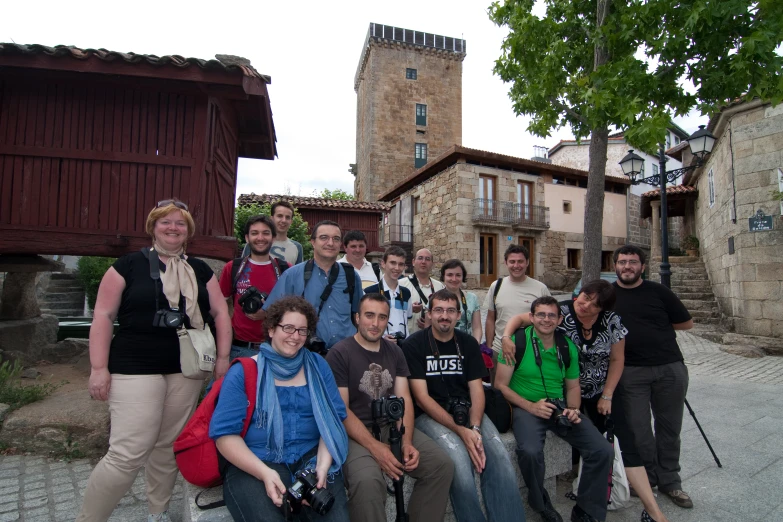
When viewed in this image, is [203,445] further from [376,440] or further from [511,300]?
[511,300]

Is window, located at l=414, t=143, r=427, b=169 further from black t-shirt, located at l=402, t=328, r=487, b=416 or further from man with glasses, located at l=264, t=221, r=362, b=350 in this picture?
black t-shirt, located at l=402, t=328, r=487, b=416

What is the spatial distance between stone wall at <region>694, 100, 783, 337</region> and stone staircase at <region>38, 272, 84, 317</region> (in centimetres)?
1896

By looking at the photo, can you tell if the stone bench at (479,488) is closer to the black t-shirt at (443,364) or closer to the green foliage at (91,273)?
the black t-shirt at (443,364)

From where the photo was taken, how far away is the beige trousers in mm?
2363

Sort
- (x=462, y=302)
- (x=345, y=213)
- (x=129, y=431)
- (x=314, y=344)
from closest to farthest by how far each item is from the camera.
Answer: (x=129, y=431) < (x=314, y=344) < (x=462, y=302) < (x=345, y=213)

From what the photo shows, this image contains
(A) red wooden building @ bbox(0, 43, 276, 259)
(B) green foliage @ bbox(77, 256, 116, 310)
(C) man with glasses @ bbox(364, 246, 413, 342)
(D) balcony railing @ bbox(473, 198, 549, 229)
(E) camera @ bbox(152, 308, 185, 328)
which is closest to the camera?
(E) camera @ bbox(152, 308, 185, 328)

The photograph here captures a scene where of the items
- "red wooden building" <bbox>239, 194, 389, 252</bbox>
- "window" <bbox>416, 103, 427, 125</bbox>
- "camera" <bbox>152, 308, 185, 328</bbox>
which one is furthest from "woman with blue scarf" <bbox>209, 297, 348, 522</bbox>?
"window" <bbox>416, 103, 427, 125</bbox>

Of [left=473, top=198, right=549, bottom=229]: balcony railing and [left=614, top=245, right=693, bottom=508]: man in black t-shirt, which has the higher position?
[left=473, top=198, right=549, bottom=229]: balcony railing

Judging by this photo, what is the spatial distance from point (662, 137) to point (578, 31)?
2.66 meters

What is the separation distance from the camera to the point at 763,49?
477 cm

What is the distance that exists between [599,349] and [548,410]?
658 millimetres

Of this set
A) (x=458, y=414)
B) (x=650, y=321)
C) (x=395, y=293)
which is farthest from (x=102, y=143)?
(x=650, y=321)

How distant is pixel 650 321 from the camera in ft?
11.1

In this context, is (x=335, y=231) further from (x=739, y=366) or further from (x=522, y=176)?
(x=522, y=176)
